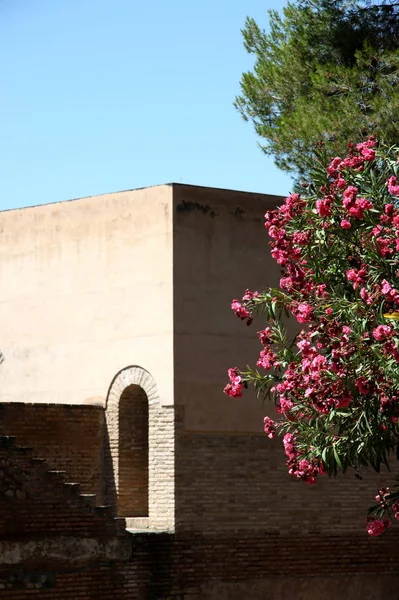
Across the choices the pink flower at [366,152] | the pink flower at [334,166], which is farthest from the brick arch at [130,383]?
the pink flower at [366,152]

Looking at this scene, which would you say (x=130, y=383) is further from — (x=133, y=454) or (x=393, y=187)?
(x=393, y=187)

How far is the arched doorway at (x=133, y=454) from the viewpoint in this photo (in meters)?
18.4

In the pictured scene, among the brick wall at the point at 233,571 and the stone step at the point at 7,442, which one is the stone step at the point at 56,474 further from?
the brick wall at the point at 233,571

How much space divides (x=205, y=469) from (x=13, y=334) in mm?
3875

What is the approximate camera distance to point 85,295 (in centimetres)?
1884

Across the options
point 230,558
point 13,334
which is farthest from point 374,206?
point 13,334

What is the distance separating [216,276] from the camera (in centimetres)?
1838

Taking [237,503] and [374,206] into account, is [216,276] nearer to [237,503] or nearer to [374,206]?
[237,503]

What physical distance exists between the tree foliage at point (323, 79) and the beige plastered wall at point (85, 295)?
5030 millimetres

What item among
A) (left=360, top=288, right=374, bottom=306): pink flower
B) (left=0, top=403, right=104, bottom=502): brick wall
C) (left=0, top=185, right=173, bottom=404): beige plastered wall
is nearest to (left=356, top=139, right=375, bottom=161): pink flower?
(left=360, top=288, right=374, bottom=306): pink flower

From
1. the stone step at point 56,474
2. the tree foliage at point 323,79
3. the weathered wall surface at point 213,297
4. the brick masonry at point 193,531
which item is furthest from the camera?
the tree foliage at point 323,79

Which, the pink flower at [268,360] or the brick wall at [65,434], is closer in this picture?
the pink flower at [268,360]

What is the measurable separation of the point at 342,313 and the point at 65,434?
602 centimetres

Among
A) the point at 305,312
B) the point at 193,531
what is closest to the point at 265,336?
the point at 305,312
